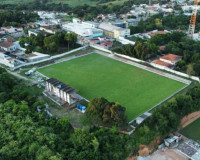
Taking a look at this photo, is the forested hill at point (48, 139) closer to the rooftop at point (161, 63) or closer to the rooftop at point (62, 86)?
the rooftop at point (62, 86)

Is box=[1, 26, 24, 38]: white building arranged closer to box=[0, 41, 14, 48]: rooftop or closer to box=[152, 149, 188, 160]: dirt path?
box=[0, 41, 14, 48]: rooftop

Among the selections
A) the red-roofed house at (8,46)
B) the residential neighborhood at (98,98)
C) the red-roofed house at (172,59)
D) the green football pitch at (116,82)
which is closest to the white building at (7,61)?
the residential neighborhood at (98,98)

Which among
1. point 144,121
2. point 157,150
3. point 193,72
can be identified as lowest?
point 157,150

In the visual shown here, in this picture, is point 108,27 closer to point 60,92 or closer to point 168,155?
point 60,92

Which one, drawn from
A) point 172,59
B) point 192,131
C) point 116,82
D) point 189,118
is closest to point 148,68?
point 172,59

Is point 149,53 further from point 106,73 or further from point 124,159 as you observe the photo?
point 124,159

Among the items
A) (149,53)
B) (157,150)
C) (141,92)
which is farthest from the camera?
(149,53)

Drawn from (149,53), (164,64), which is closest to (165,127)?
(164,64)
